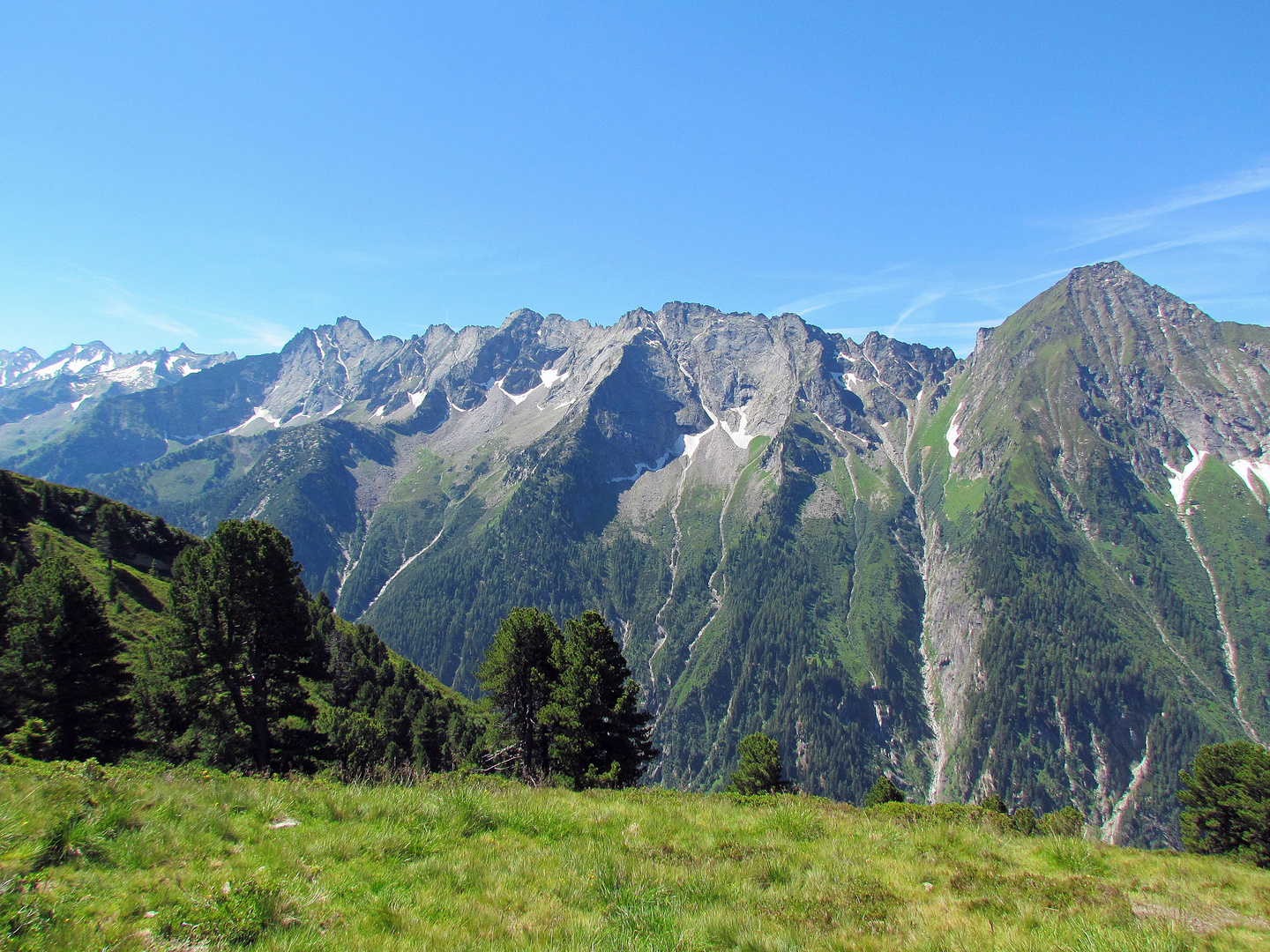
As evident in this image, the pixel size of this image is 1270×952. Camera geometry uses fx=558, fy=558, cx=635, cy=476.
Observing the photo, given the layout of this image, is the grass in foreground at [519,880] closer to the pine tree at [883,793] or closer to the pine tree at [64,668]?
the pine tree at [64,668]

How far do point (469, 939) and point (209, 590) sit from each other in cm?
2719

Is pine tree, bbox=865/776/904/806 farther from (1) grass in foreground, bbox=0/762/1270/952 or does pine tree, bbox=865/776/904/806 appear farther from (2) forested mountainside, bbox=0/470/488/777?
(1) grass in foreground, bbox=0/762/1270/952

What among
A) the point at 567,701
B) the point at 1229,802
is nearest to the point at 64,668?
the point at 567,701

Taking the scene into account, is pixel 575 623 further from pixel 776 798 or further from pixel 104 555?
pixel 104 555

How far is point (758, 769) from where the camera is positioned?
5500 centimetres

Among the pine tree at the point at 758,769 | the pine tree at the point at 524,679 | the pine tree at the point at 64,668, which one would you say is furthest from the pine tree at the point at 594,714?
the pine tree at the point at 758,769

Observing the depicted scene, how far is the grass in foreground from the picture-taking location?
232 inches

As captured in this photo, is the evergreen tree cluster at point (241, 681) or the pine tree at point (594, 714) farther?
the pine tree at point (594, 714)

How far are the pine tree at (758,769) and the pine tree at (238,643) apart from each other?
4209cm

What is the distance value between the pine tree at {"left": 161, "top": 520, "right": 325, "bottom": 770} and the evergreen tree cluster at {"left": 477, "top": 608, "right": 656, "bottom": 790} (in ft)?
36.2

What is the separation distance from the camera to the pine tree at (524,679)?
115 feet

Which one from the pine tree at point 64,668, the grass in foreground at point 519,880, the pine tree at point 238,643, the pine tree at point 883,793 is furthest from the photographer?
the pine tree at point 883,793

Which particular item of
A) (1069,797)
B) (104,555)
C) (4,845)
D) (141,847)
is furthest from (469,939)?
(1069,797)

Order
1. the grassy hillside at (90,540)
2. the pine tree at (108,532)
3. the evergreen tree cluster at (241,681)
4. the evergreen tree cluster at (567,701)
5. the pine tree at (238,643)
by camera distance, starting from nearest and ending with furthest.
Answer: the pine tree at (238,643) → the evergreen tree cluster at (241,681) → the evergreen tree cluster at (567,701) → the grassy hillside at (90,540) → the pine tree at (108,532)
